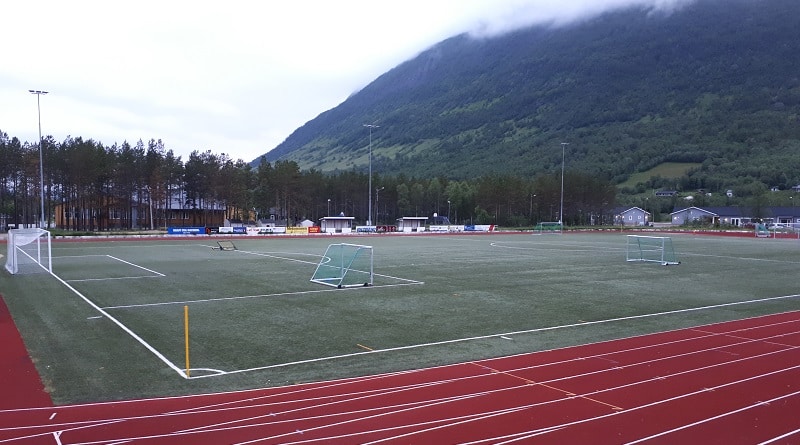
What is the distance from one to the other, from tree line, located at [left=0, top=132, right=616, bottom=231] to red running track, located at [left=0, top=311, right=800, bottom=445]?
70266 mm

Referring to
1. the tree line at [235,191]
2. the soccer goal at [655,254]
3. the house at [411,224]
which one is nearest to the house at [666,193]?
the tree line at [235,191]

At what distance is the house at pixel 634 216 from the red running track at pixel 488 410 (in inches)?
5395

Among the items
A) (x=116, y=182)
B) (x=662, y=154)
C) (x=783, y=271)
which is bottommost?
(x=783, y=271)

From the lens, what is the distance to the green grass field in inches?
441

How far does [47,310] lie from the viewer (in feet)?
56.7

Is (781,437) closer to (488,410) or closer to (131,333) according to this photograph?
(488,410)

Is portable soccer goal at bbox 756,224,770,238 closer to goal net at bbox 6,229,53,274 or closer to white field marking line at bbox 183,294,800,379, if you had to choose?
white field marking line at bbox 183,294,800,379

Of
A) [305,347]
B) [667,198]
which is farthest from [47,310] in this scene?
[667,198]

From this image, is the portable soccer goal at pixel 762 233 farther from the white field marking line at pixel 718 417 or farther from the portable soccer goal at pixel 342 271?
the white field marking line at pixel 718 417

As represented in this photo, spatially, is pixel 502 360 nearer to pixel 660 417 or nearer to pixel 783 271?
pixel 660 417

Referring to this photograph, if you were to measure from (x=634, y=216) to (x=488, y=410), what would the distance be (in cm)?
14589

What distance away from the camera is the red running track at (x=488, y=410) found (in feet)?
24.4

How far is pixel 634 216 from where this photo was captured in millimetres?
142500

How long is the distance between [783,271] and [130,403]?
32760 millimetres
